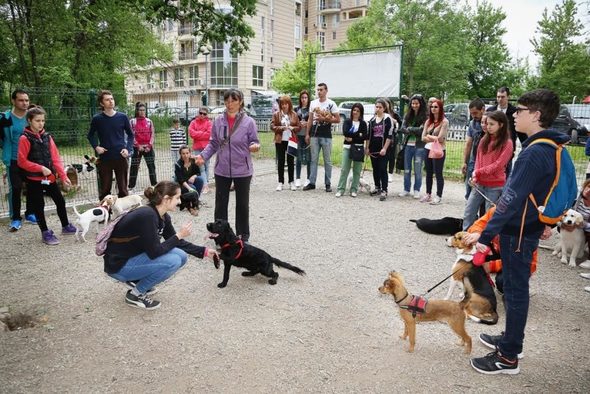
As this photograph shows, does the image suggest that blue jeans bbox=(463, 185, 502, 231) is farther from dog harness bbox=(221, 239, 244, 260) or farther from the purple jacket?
dog harness bbox=(221, 239, 244, 260)

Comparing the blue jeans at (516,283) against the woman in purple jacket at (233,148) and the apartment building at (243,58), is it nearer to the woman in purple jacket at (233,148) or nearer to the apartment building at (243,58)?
the woman in purple jacket at (233,148)

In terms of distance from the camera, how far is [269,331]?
365 cm

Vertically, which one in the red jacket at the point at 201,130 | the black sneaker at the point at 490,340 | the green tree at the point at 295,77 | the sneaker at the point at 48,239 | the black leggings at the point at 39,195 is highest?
the green tree at the point at 295,77

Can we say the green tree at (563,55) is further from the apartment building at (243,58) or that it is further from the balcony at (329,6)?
the balcony at (329,6)

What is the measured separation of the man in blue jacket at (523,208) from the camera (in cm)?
265

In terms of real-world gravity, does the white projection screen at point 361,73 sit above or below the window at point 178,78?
below

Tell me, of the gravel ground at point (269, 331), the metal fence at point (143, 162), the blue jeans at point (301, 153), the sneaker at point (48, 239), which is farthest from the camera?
the blue jeans at point (301, 153)

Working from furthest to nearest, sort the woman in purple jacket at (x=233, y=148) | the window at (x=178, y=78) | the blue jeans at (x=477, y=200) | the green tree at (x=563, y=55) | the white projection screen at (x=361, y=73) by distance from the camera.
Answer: the window at (x=178, y=78) < the green tree at (x=563, y=55) < the white projection screen at (x=361, y=73) < the blue jeans at (x=477, y=200) < the woman in purple jacket at (x=233, y=148)

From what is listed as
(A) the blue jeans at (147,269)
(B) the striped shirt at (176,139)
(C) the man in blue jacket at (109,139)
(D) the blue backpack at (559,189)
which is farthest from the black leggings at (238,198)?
(B) the striped shirt at (176,139)

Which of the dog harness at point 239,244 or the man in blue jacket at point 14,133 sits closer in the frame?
the dog harness at point 239,244

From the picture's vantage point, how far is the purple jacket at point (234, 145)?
17.2ft

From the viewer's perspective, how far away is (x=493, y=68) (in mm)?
41531

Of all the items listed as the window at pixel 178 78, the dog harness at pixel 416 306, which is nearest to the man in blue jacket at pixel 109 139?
the dog harness at pixel 416 306

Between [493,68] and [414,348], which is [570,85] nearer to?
[493,68]
